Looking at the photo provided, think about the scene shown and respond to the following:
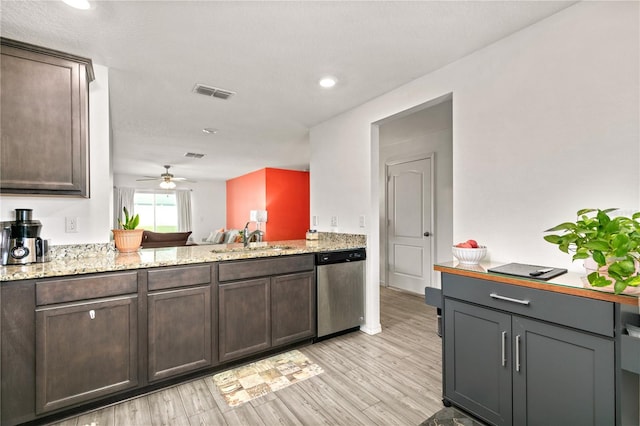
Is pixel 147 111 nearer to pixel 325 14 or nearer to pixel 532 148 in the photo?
pixel 325 14

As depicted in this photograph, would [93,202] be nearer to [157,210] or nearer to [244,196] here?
[244,196]

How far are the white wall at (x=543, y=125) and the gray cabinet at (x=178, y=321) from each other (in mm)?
2027

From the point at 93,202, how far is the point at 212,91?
1.42 metres

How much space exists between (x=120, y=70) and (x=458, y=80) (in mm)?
2720

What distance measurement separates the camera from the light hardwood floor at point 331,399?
1.77 m

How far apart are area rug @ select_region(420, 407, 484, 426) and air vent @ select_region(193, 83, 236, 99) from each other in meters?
3.07

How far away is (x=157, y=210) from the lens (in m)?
9.38

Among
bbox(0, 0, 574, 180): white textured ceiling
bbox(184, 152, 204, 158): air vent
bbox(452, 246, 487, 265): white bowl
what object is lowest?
bbox(452, 246, 487, 265): white bowl

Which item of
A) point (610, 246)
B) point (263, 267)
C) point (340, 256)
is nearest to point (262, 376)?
point (263, 267)

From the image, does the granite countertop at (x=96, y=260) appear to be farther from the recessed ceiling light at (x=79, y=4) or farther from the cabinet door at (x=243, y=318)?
the recessed ceiling light at (x=79, y=4)

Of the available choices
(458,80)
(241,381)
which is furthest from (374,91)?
(241,381)

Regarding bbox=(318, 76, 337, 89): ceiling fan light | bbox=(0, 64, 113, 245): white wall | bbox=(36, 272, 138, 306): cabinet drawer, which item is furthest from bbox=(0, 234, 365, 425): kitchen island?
bbox=(318, 76, 337, 89): ceiling fan light

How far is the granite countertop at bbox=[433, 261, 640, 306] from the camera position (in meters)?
1.20

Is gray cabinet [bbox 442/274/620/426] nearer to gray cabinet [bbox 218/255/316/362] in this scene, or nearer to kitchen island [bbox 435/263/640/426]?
kitchen island [bbox 435/263/640/426]
